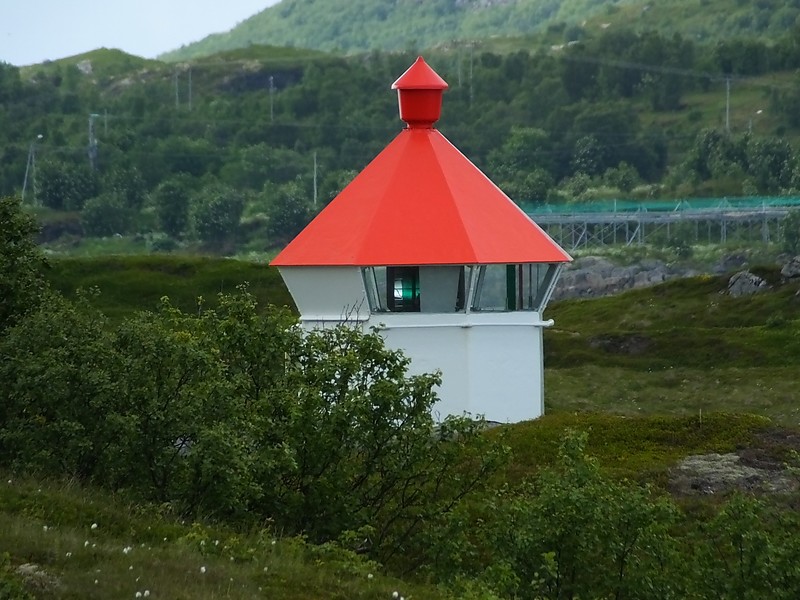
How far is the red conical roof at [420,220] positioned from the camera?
36312mm

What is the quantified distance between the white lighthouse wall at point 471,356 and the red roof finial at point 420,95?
5.23 meters

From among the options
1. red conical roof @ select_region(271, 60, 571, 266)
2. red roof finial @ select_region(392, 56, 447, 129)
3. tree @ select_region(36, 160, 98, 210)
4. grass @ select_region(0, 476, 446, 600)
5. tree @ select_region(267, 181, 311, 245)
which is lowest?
tree @ select_region(267, 181, 311, 245)

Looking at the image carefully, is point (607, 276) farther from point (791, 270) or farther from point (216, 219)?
point (791, 270)

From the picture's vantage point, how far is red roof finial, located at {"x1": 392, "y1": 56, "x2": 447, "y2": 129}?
38.2m

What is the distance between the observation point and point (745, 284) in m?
79.1

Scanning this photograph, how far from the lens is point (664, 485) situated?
3142 centimetres

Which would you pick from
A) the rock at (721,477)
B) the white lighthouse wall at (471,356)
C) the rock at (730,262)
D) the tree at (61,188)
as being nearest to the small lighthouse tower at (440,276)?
the white lighthouse wall at (471,356)

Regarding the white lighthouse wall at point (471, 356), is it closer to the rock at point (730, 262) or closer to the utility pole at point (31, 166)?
the rock at point (730, 262)

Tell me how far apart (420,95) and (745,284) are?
44069 mm

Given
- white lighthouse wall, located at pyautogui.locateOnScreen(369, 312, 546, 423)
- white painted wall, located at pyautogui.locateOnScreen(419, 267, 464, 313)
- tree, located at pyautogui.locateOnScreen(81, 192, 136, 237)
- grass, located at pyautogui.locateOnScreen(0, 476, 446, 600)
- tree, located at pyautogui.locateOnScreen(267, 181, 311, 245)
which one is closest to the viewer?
grass, located at pyautogui.locateOnScreen(0, 476, 446, 600)

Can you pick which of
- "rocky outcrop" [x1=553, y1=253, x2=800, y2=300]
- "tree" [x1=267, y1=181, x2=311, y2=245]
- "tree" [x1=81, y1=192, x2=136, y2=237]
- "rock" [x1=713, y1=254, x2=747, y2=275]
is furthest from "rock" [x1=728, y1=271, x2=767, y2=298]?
"tree" [x1=81, y1=192, x2=136, y2=237]

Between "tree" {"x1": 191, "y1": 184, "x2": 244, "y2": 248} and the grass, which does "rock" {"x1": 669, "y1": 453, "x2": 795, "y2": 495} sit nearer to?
the grass

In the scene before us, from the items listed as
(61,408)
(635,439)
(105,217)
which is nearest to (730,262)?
(105,217)

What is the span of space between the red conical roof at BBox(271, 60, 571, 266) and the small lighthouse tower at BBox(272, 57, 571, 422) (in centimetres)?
3
